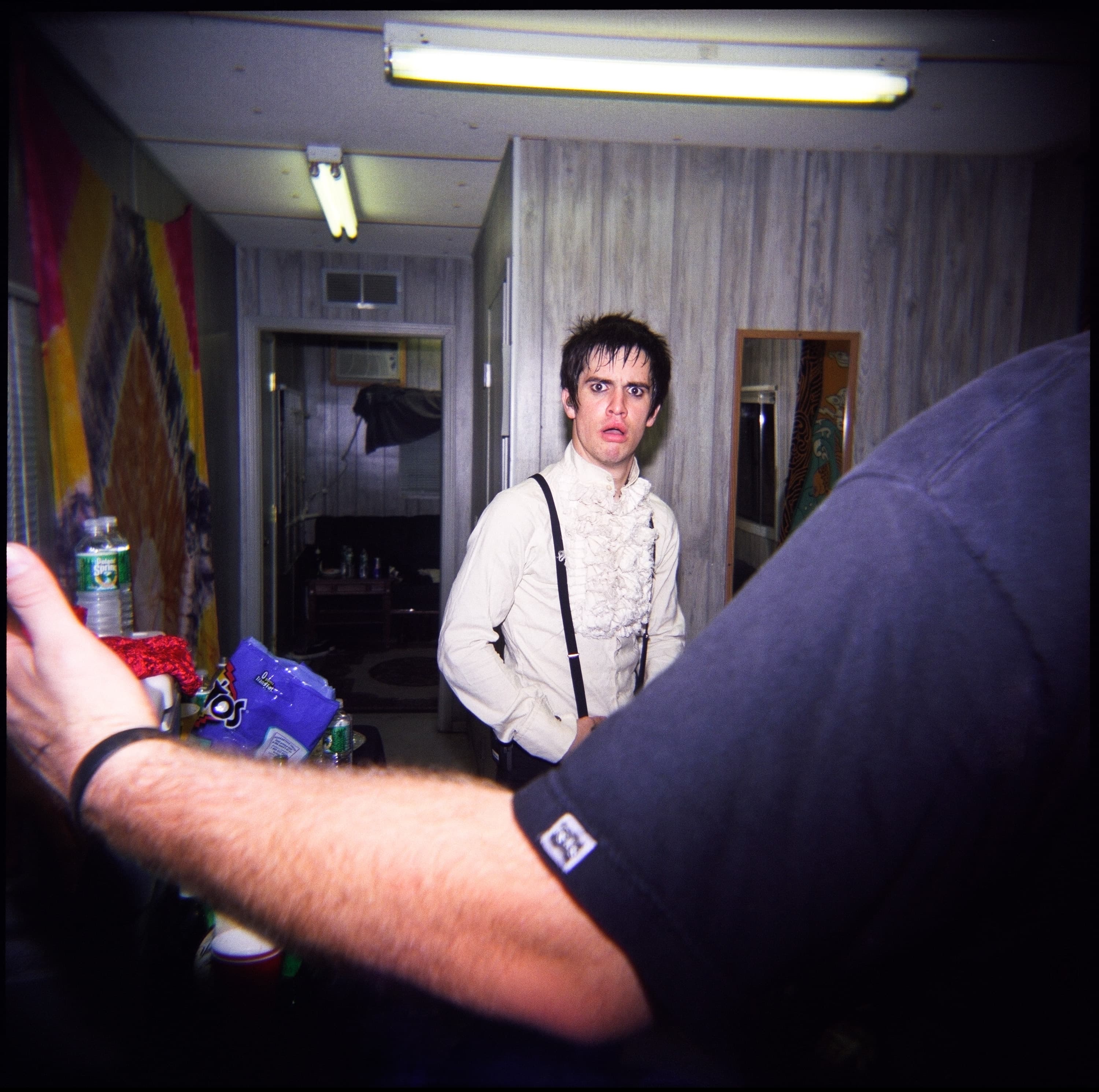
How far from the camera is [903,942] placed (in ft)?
1.22

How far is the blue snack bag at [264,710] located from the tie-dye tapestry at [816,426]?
204cm

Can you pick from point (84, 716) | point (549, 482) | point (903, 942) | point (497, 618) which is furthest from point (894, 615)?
point (549, 482)

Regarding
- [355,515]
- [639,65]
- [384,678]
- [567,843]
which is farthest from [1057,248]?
[355,515]

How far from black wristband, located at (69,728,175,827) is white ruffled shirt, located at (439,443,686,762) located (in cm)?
126

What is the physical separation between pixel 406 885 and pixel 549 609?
145 cm

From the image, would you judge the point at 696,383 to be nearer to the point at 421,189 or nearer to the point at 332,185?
the point at 421,189

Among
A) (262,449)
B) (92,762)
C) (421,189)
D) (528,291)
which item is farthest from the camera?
(262,449)

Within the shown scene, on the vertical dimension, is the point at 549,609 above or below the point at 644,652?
above

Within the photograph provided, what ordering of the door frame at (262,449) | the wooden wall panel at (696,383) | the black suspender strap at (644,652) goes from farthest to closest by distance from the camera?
the door frame at (262,449), the wooden wall panel at (696,383), the black suspender strap at (644,652)

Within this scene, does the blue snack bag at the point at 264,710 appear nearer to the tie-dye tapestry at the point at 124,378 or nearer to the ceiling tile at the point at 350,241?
the tie-dye tapestry at the point at 124,378

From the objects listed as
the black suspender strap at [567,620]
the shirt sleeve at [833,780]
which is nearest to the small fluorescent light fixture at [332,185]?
the black suspender strap at [567,620]

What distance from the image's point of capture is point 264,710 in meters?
1.52

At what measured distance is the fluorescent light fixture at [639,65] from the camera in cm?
189

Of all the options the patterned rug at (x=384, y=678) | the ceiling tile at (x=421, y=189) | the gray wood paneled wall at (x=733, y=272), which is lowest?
the patterned rug at (x=384, y=678)
